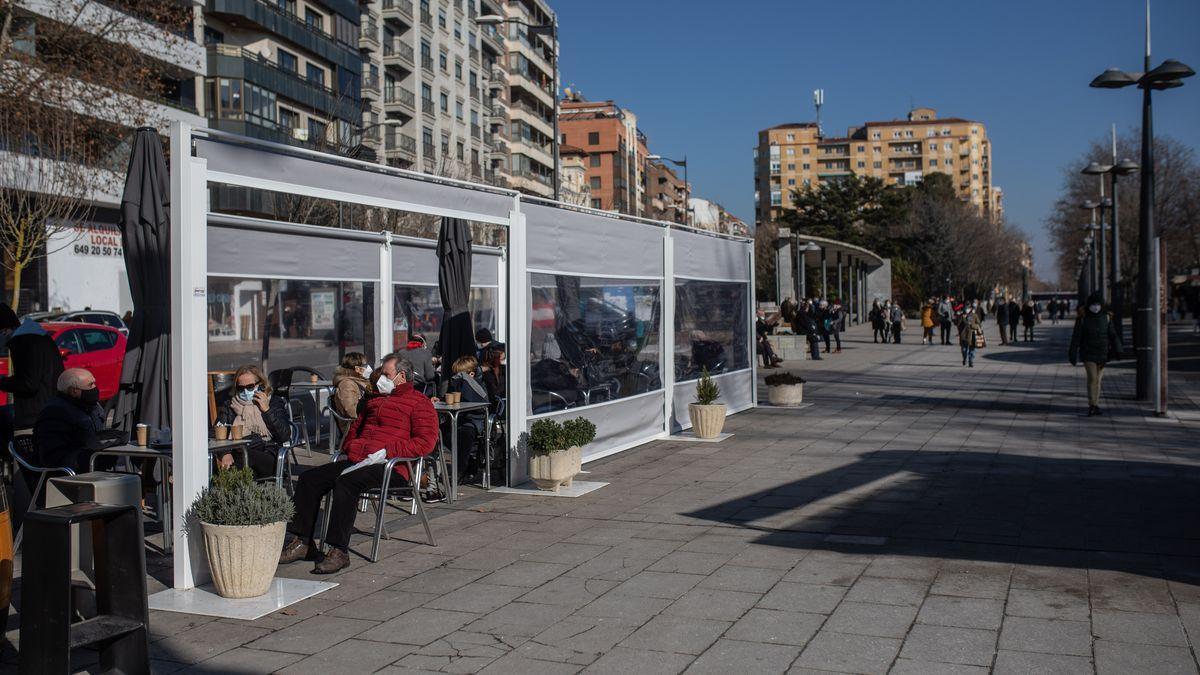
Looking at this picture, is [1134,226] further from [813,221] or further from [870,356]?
[870,356]

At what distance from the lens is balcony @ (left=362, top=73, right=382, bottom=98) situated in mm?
56812

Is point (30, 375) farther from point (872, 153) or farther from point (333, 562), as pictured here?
point (872, 153)

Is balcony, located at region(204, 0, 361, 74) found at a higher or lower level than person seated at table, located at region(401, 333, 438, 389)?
higher

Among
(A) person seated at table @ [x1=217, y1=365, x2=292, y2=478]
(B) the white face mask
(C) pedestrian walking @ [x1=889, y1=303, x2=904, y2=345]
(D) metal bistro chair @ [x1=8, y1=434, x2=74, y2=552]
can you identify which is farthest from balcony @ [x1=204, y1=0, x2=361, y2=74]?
(B) the white face mask

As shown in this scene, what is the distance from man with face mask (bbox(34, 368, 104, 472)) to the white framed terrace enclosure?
3.14ft

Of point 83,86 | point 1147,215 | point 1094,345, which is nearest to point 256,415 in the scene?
point 1094,345

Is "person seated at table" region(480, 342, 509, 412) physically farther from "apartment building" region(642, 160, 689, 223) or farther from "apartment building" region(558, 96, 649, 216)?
"apartment building" region(642, 160, 689, 223)

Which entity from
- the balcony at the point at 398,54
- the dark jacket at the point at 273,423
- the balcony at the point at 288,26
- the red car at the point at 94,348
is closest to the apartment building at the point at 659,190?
the balcony at the point at 398,54

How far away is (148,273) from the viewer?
8.30m

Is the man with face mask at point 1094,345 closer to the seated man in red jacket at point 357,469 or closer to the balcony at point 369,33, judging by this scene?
the seated man in red jacket at point 357,469

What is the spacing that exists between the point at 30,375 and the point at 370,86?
50.8 meters

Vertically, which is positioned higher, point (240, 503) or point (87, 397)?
point (87, 397)

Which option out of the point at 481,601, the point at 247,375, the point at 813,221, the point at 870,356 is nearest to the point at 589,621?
the point at 481,601

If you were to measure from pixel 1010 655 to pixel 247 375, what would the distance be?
6547 millimetres
